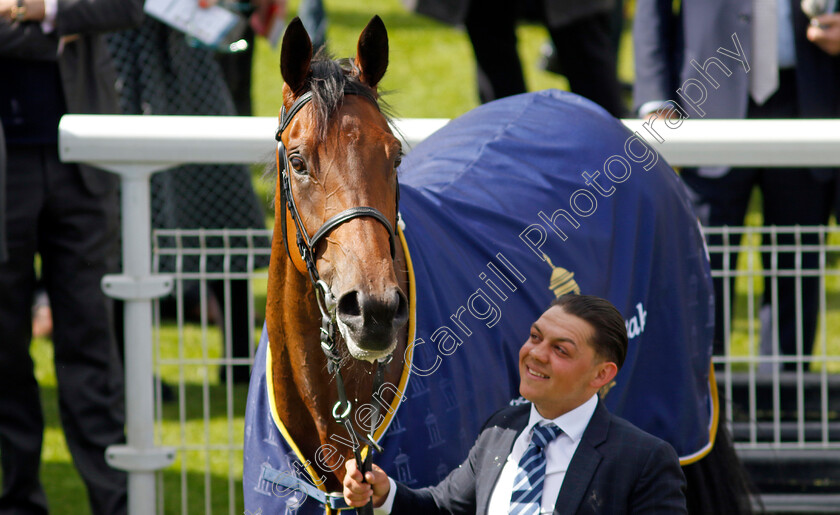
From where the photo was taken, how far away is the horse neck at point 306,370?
6.61 feet

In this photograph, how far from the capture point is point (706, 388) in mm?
2879

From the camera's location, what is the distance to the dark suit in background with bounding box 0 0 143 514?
3012 millimetres

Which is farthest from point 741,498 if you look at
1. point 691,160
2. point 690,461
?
point 691,160

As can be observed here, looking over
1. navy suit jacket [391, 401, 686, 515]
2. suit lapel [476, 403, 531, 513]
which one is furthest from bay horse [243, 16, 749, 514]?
navy suit jacket [391, 401, 686, 515]

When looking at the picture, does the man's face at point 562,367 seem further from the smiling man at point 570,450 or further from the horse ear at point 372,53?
the horse ear at point 372,53

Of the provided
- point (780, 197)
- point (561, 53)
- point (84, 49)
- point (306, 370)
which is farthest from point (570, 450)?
point (561, 53)

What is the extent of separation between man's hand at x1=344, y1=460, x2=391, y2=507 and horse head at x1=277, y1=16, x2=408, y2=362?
0.23 m

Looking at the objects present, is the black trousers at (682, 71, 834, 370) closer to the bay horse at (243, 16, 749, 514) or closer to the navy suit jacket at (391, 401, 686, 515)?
the bay horse at (243, 16, 749, 514)

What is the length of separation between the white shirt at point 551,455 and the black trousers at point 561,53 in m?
3.01

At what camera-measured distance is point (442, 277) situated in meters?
2.29

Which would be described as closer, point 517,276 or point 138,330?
point 517,276

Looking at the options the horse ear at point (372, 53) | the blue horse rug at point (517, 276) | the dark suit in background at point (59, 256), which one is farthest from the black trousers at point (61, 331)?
the horse ear at point (372, 53)

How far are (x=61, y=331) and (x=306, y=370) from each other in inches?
55.8

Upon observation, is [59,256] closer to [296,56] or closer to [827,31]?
[296,56]
